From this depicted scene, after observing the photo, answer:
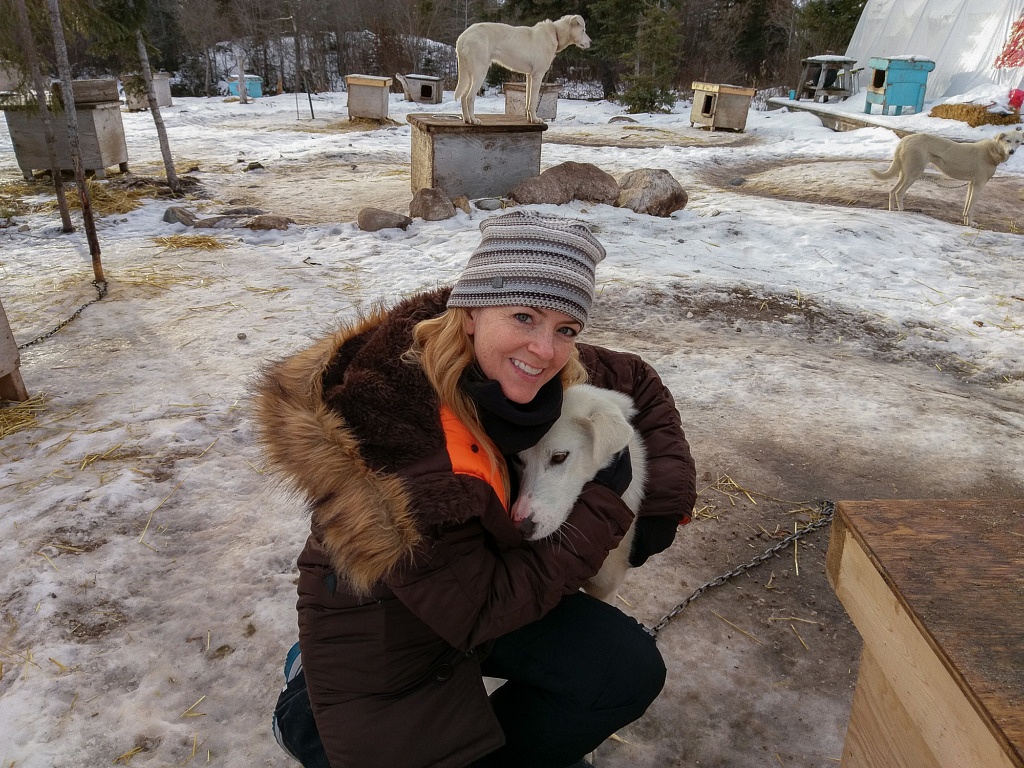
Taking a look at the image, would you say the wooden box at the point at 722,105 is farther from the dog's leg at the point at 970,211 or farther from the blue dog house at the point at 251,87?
the blue dog house at the point at 251,87

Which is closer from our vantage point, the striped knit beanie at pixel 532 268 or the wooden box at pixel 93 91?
the striped knit beanie at pixel 532 268

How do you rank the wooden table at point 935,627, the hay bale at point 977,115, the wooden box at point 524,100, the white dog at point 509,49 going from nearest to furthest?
the wooden table at point 935,627, the white dog at point 509,49, the hay bale at point 977,115, the wooden box at point 524,100

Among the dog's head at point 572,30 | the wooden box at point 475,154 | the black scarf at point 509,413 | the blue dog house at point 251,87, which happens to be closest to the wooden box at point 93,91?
the wooden box at point 475,154

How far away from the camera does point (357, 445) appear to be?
1.52 m

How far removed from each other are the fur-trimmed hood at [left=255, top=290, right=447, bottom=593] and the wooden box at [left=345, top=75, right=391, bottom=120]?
17801 mm

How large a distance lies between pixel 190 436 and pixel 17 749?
6.32ft

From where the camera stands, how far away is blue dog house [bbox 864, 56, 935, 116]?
15.9 m

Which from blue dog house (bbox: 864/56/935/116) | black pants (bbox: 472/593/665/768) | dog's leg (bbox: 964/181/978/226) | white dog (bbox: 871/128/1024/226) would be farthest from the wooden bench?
blue dog house (bbox: 864/56/935/116)

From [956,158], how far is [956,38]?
39.1ft

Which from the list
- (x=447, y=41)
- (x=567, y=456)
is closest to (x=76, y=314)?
(x=567, y=456)

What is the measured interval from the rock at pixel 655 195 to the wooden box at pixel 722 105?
10145 millimetres

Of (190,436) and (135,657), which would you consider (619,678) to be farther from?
(190,436)

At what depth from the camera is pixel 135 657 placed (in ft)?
7.72

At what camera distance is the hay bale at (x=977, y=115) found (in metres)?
13.7
